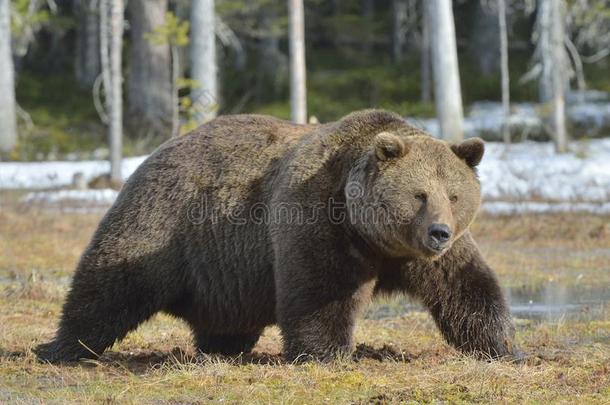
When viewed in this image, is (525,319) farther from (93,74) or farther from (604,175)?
(93,74)

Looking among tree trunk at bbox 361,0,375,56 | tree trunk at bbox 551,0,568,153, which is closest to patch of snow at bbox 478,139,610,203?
tree trunk at bbox 551,0,568,153

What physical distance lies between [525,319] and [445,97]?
15.3 m

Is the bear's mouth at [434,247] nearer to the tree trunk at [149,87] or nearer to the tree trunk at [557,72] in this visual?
the tree trunk at [557,72]

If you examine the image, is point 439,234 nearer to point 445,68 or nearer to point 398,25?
point 445,68

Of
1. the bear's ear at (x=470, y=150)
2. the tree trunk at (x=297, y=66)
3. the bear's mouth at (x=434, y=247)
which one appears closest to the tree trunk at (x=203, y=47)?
the tree trunk at (x=297, y=66)

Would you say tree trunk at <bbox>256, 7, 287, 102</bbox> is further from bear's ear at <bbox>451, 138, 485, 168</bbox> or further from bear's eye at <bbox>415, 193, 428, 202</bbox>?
bear's eye at <bbox>415, 193, 428, 202</bbox>

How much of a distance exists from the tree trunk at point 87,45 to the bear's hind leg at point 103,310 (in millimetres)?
Result: 30838

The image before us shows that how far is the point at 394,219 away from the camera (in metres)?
6.54

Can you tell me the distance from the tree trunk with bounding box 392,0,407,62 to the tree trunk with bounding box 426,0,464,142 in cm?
1316

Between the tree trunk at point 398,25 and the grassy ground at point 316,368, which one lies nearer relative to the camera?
the grassy ground at point 316,368

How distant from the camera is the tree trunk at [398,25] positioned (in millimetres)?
38097

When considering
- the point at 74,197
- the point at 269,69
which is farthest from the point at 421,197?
the point at 269,69

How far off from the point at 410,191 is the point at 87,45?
111 ft

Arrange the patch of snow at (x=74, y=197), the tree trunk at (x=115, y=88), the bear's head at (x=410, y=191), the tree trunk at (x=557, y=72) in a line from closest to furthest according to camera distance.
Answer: the bear's head at (x=410, y=191), the patch of snow at (x=74, y=197), the tree trunk at (x=115, y=88), the tree trunk at (x=557, y=72)
